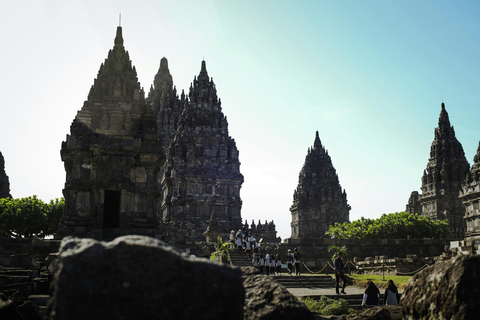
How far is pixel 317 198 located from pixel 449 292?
2775 inches

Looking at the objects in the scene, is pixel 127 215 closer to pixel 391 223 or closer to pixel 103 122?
pixel 103 122

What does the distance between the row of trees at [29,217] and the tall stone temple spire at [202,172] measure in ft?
46.2

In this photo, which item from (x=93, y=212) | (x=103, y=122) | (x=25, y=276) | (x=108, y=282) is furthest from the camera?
(x=103, y=122)

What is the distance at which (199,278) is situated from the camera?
518 centimetres

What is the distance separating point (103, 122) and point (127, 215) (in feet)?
13.4

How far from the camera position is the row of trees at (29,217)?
39.6 metres

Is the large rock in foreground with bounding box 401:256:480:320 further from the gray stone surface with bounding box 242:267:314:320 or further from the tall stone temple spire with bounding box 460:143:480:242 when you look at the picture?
the tall stone temple spire with bounding box 460:143:480:242

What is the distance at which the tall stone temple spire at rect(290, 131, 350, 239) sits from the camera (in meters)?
74.2

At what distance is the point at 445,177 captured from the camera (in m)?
65.3

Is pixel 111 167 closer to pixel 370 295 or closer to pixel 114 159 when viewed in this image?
pixel 114 159

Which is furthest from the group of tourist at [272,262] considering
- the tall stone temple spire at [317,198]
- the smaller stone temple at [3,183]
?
the tall stone temple spire at [317,198]

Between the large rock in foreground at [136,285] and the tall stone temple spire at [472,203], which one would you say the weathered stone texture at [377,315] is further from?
the tall stone temple spire at [472,203]

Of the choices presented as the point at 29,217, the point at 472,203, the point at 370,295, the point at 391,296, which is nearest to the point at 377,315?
the point at 391,296

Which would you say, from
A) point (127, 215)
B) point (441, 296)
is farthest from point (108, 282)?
point (127, 215)
